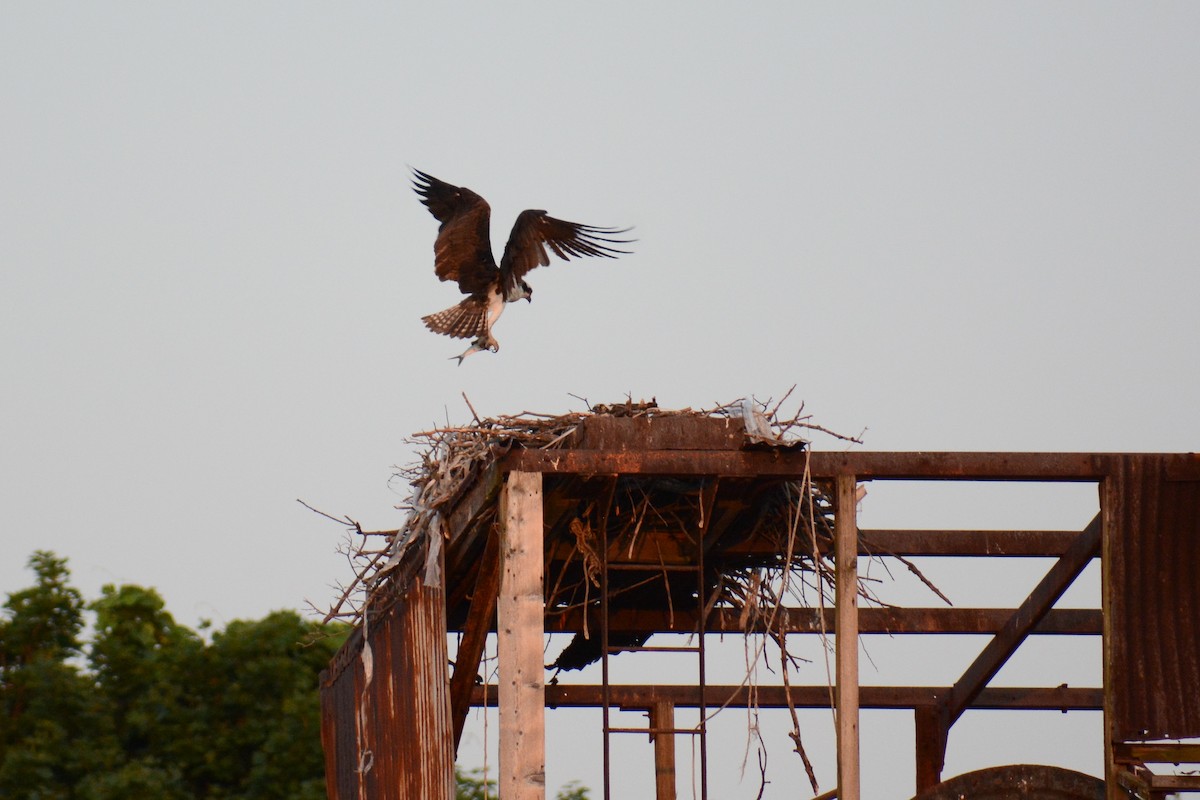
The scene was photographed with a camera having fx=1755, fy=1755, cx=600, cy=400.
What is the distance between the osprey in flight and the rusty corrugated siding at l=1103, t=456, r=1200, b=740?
12.5 feet

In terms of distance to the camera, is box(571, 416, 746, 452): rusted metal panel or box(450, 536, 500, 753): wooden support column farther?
box(450, 536, 500, 753): wooden support column

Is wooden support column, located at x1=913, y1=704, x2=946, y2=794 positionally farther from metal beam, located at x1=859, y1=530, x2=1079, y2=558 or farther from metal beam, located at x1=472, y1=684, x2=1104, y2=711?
metal beam, located at x1=859, y1=530, x2=1079, y2=558

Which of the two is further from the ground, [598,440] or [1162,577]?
[598,440]

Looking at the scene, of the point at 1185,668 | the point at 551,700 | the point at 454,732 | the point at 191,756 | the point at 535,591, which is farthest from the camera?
the point at 191,756

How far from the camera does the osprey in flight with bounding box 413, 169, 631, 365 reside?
11.1 meters

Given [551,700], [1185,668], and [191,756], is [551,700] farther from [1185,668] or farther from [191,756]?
[191,756]

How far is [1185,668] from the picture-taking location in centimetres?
794

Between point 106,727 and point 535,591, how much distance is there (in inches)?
449

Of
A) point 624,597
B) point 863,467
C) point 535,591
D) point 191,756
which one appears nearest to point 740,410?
point 863,467

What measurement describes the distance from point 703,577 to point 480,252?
3868 mm

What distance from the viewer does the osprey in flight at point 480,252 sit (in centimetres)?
1109

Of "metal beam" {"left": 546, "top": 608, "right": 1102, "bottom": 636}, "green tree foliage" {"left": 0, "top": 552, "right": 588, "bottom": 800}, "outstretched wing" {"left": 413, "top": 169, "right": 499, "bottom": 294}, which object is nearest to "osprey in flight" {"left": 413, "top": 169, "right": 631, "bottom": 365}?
"outstretched wing" {"left": 413, "top": 169, "right": 499, "bottom": 294}

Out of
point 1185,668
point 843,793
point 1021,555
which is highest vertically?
point 1021,555

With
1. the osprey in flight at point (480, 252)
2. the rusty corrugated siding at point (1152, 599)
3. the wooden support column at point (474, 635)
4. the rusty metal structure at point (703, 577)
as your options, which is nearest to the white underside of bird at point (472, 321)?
the osprey in flight at point (480, 252)
